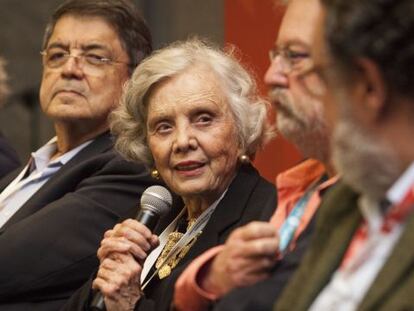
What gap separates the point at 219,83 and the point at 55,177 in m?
0.83

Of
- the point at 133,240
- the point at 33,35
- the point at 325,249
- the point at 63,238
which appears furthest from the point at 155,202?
the point at 33,35

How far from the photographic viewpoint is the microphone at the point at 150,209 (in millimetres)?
3168

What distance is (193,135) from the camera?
3355 millimetres

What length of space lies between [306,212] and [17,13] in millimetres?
4336

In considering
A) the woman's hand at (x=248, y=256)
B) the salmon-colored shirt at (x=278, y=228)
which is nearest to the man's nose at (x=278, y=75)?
the salmon-colored shirt at (x=278, y=228)

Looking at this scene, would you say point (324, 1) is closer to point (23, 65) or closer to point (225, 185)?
point (225, 185)

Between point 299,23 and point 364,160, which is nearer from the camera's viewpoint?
point 364,160

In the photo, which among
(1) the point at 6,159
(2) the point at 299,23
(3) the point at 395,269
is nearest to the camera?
(3) the point at 395,269

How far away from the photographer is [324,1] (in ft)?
6.27

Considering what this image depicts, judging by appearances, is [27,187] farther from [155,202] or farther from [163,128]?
[155,202]

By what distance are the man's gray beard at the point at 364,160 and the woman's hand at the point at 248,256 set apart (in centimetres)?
31

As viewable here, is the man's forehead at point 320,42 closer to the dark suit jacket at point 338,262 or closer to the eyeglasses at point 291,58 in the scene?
the dark suit jacket at point 338,262

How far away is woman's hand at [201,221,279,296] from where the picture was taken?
86.4 inches

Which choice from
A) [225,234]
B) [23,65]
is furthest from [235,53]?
[23,65]
